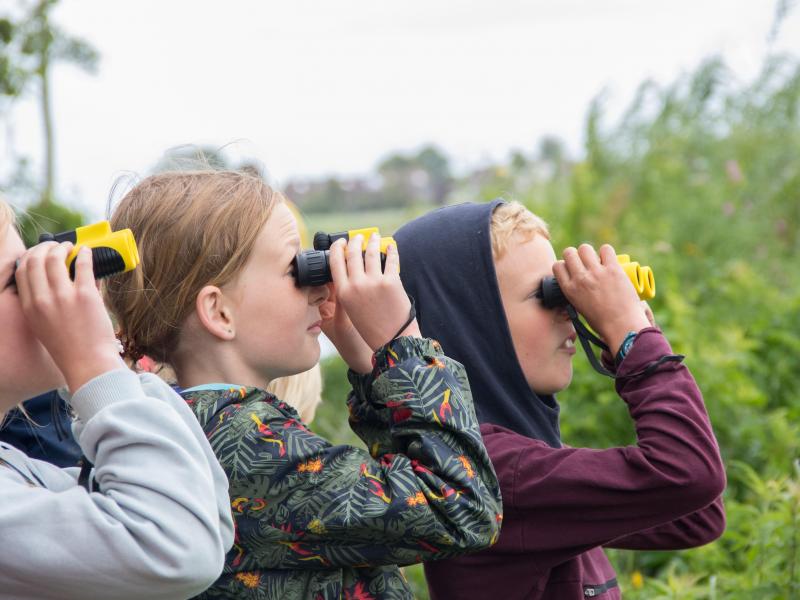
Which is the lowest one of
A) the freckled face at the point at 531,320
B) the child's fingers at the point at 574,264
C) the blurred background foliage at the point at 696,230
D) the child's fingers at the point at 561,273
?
the blurred background foliage at the point at 696,230

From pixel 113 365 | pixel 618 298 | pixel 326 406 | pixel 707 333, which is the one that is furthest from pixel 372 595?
pixel 326 406

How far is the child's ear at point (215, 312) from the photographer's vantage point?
210 cm

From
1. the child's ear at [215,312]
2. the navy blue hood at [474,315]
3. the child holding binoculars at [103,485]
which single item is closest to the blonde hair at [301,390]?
the navy blue hood at [474,315]

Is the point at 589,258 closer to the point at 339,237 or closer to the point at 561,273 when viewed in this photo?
the point at 561,273

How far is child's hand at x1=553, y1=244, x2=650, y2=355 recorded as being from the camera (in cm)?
252

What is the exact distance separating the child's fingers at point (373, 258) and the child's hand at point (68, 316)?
0.60 m

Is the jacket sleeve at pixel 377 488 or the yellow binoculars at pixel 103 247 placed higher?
the yellow binoculars at pixel 103 247

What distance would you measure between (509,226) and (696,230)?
387cm

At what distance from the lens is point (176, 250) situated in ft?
7.00

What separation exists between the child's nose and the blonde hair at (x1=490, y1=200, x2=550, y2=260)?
0.52 meters

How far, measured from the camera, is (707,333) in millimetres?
5109

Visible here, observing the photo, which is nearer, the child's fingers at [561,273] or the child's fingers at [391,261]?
the child's fingers at [391,261]

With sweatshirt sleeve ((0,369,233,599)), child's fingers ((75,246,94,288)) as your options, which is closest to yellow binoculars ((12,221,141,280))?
child's fingers ((75,246,94,288))

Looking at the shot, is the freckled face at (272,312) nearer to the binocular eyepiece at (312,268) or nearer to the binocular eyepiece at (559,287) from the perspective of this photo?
the binocular eyepiece at (312,268)
